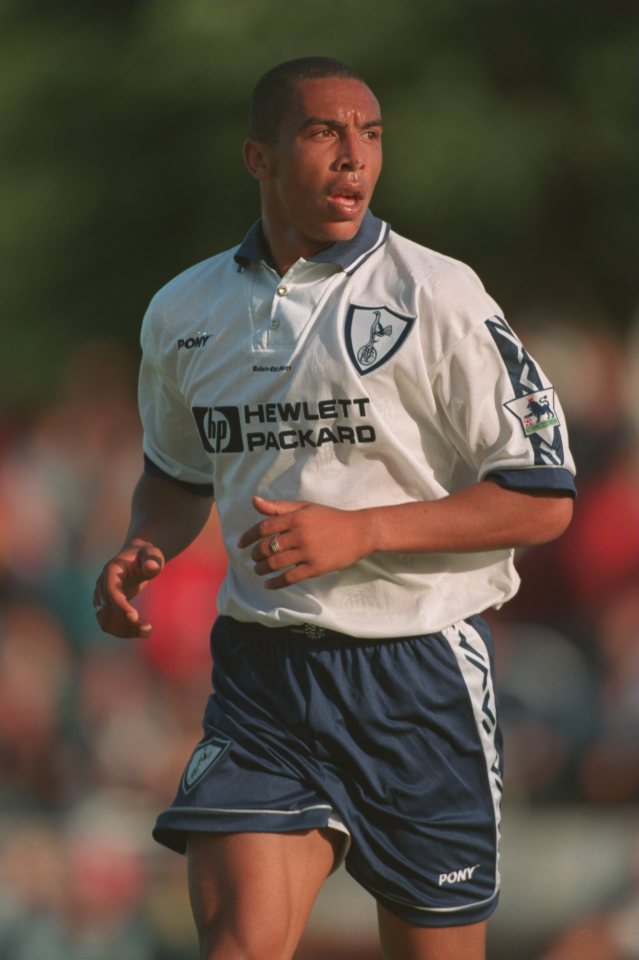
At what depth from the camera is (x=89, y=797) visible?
7547mm

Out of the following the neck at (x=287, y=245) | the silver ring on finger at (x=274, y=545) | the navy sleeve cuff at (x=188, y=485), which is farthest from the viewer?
the navy sleeve cuff at (x=188, y=485)

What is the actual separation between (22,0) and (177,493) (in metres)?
8.52

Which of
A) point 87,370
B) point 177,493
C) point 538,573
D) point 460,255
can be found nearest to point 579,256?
point 460,255

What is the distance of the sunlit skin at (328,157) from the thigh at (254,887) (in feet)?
4.61

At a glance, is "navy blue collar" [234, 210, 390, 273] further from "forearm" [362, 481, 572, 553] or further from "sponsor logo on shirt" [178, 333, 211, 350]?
"forearm" [362, 481, 572, 553]

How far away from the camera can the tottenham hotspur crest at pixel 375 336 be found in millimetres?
3861

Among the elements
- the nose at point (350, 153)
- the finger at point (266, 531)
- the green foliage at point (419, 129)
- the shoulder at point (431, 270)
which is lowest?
the finger at point (266, 531)

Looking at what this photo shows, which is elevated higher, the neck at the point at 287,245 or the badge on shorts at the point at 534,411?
the neck at the point at 287,245

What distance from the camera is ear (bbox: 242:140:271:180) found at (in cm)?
409

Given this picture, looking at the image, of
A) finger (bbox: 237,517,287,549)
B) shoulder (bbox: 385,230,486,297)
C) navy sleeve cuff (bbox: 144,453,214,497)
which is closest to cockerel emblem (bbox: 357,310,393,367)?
shoulder (bbox: 385,230,486,297)

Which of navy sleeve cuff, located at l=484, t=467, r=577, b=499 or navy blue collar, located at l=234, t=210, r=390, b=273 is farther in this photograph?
navy blue collar, located at l=234, t=210, r=390, b=273

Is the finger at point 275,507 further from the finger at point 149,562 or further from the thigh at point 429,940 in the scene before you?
the thigh at point 429,940

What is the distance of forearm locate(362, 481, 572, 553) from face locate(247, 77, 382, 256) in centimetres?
69

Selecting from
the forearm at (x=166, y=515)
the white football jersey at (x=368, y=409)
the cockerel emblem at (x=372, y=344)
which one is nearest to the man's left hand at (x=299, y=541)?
the white football jersey at (x=368, y=409)
